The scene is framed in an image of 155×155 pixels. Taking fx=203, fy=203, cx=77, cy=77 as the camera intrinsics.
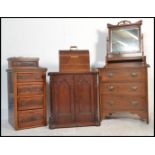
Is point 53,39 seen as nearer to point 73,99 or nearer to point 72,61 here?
point 72,61

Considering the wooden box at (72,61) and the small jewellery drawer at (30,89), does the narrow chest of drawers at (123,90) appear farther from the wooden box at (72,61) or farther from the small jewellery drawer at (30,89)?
the small jewellery drawer at (30,89)

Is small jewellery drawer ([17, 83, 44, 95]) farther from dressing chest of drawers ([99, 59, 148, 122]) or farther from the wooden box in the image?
dressing chest of drawers ([99, 59, 148, 122])

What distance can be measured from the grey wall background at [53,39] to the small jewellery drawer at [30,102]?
776 mm

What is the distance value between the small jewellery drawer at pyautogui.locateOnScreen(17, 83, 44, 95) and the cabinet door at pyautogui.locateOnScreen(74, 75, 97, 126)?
509 mm

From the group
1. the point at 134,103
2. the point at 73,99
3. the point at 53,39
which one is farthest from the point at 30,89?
the point at 134,103

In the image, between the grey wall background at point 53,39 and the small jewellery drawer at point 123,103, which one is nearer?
the small jewellery drawer at point 123,103

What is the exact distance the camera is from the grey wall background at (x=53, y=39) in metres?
3.44

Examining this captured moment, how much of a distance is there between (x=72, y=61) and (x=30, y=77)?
655mm

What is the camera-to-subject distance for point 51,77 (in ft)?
9.46

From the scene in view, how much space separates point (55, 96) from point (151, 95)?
1746mm

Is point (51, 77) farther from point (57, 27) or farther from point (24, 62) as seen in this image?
point (57, 27)

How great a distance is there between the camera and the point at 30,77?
2.87 m

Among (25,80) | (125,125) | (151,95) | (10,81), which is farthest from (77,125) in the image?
(151,95)

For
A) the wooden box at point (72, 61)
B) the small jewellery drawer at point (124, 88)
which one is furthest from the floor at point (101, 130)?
the wooden box at point (72, 61)
